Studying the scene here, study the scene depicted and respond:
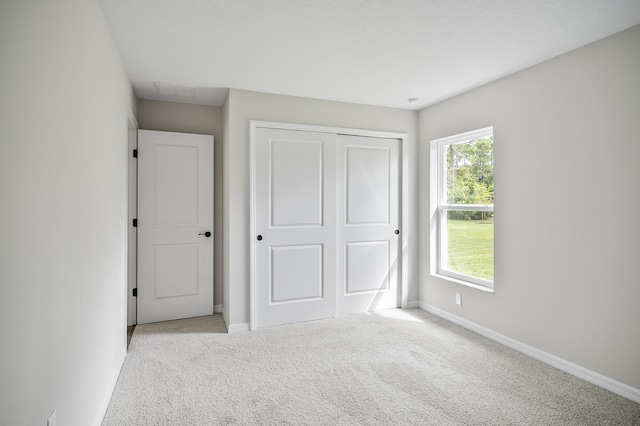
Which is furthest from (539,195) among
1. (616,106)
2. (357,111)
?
(357,111)

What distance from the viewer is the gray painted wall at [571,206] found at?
229 cm

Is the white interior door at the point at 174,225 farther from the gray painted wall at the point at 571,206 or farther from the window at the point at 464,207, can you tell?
the gray painted wall at the point at 571,206

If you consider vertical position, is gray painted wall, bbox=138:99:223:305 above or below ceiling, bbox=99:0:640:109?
below

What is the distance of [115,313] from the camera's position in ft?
8.26

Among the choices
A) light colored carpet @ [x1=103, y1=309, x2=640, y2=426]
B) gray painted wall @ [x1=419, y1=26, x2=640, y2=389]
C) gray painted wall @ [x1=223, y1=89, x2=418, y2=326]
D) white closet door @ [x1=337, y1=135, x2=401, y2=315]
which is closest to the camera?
light colored carpet @ [x1=103, y1=309, x2=640, y2=426]

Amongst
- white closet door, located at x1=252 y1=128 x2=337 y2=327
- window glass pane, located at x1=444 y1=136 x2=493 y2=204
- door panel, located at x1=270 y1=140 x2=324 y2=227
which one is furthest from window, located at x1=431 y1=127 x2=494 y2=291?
door panel, located at x1=270 y1=140 x2=324 y2=227

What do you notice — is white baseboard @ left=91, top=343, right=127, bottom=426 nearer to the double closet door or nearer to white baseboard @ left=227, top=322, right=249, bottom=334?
white baseboard @ left=227, top=322, right=249, bottom=334

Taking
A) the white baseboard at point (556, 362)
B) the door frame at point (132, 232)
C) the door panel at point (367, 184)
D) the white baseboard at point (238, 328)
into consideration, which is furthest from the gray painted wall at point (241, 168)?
the white baseboard at point (556, 362)

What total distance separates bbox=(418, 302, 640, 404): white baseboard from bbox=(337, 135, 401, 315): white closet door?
816 mm

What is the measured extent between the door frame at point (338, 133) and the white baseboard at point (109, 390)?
117 centimetres

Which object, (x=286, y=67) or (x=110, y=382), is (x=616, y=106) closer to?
(x=286, y=67)

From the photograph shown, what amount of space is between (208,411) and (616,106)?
332 centimetres

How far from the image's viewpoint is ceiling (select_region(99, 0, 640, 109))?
2029mm

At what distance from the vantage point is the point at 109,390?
2.27 meters
